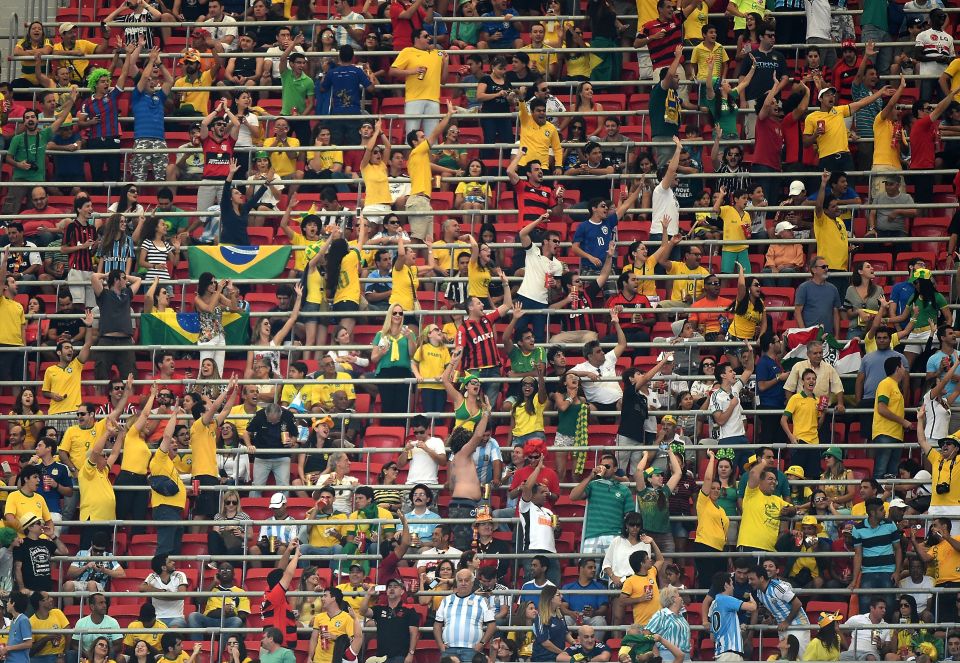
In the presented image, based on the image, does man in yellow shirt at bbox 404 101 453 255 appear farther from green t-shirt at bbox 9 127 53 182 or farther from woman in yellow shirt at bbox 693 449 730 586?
woman in yellow shirt at bbox 693 449 730 586

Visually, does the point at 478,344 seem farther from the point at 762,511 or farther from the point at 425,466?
the point at 762,511

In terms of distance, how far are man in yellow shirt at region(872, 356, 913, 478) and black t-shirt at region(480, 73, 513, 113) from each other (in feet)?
21.6

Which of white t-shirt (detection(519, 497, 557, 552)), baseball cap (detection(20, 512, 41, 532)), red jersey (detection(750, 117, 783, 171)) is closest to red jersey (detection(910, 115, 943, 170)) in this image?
red jersey (detection(750, 117, 783, 171))

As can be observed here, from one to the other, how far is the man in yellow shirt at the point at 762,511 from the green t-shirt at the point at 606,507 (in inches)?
51.4

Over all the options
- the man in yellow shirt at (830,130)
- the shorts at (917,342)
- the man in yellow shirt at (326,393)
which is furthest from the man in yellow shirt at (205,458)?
the man in yellow shirt at (830,130)

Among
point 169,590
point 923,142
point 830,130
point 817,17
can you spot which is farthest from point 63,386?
point 923,142

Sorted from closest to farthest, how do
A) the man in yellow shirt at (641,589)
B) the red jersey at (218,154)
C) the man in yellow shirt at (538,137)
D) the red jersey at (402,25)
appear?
the man in yellow shirt at (641,589), the man in yellow shirt at (538,137), the red jersey at (218,154), the red jersey at (402,25)

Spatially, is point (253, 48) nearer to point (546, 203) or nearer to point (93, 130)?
point (93, 130)

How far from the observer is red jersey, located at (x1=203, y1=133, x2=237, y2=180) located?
987 inches

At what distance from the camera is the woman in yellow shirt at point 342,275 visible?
23109 mm

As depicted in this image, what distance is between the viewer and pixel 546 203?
23.9m

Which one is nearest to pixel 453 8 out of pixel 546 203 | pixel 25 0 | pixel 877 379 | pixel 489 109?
pixel 489 109

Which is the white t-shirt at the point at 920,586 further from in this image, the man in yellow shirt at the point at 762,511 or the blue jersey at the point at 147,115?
the blue jersey at the point at 147,115

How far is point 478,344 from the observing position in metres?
22.3
